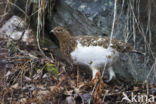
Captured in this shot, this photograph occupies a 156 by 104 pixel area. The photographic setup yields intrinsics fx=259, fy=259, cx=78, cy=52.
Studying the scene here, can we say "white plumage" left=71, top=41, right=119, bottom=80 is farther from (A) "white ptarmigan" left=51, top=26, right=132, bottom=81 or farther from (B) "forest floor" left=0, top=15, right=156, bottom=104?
(B) "forest floor" left=0, top=15, right=156, bottom=104

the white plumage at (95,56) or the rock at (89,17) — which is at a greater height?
the rock at (89,17)

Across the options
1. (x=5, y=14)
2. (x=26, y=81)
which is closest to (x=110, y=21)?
(x=26, y=81)

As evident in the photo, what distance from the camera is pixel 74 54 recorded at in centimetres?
352

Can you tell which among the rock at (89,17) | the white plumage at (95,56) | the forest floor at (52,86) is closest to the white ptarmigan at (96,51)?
the white plumage at (95,56)

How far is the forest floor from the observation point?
119 inches

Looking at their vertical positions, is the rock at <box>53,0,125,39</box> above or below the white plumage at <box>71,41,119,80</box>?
above

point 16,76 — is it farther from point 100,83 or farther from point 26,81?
point 100,83

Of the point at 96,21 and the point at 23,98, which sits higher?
the point at 96,21

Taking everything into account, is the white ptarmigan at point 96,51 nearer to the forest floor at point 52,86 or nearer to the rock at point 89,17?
the forest floor at point 52,86

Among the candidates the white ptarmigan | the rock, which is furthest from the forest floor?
the rock

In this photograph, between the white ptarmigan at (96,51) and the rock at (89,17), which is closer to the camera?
the white ptarmigan at (96,51)

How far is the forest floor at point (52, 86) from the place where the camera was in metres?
3.01

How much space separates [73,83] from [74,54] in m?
0.41

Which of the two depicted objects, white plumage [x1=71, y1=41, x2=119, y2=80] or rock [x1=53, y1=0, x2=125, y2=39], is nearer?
white plumage [x1=71, y1=41, x2=119, y2=80]
